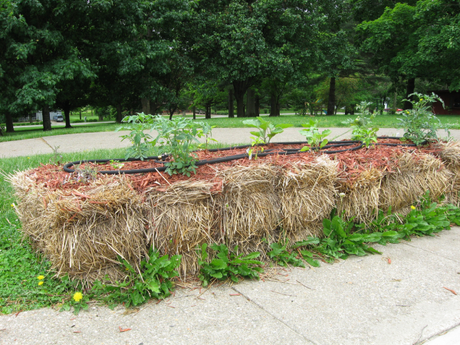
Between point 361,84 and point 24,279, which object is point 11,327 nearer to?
point 24,279

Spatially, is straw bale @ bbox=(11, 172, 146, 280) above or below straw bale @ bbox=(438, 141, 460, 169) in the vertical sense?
below

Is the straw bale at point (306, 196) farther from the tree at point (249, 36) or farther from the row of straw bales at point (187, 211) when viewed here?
the tree at point (249, 36)

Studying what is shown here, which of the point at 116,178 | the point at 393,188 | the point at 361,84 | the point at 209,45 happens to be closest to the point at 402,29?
the point at 361,84

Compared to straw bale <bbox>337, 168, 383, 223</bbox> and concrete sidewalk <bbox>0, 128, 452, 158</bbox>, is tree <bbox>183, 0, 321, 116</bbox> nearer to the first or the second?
concrete sidewalk <bbox>0, 128, 452, 158</bbox>

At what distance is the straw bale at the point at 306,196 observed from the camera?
242cm

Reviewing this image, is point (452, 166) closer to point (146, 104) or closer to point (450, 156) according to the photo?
point (450, 156)

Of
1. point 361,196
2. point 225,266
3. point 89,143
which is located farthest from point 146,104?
point 225,266

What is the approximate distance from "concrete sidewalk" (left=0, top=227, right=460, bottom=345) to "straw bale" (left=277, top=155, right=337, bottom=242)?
1.18 ft

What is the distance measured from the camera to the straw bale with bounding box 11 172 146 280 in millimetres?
1886

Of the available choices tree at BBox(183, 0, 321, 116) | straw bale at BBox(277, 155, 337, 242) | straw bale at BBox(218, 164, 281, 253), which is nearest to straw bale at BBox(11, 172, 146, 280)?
straw bale at BBox(218, 164, 281, 253)

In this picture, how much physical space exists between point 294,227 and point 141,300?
4.04 ft

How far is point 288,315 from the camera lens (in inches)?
69.9

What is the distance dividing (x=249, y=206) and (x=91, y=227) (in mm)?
1038

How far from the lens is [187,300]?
1918 mm
